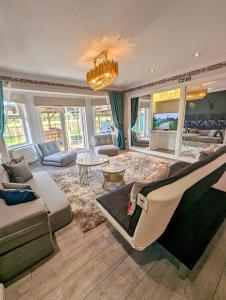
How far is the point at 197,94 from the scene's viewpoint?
4234 mm

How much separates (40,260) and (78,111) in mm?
4852

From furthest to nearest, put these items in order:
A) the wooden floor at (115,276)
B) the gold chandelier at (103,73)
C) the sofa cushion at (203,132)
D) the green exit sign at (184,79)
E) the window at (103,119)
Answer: the window at (103,119), the sofa cushion at (203,132), the green exit sign at (184,79), the gold chandelier at (103,73), the wooden floor at (115,276)

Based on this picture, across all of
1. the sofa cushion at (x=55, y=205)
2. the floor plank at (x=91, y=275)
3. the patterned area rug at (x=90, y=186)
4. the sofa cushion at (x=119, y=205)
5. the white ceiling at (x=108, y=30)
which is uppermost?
the white ceiling at (x=108, y=30)

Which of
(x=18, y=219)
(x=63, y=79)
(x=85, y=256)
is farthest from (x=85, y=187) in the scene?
(x=63, y=79)

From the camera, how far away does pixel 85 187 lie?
278cm

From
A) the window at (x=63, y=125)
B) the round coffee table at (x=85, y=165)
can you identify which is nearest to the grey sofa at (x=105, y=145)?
the window at (x=63, y=125)

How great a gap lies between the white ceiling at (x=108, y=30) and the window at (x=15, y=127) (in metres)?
1.22

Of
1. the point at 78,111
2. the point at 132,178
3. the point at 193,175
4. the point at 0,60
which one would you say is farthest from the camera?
the point at 78,111

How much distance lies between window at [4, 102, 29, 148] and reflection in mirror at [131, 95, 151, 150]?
3996 millimetres

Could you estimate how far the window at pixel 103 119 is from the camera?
5.71 m

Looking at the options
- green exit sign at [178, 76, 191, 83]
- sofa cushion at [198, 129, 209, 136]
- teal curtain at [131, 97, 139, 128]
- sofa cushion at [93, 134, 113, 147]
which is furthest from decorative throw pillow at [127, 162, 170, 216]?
teal curtain at [131, 97, 139, 128]

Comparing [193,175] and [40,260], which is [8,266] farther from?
[193,175]

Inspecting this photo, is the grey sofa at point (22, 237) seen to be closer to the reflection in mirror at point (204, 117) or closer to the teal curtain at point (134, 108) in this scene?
the reflection in mirror at point (204, 117)

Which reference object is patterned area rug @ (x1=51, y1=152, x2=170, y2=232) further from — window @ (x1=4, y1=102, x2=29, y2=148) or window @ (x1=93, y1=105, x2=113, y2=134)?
window @ (x1=93, y1=105, x2=113, y2=134)
